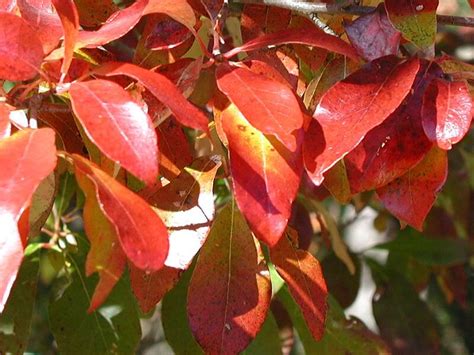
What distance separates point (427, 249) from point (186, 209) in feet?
3.67

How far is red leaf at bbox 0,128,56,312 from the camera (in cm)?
55

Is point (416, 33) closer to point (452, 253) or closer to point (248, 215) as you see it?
point (248, 215)

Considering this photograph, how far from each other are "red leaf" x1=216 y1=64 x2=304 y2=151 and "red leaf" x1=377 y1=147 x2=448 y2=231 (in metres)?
0.16

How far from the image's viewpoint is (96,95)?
64 centimetres

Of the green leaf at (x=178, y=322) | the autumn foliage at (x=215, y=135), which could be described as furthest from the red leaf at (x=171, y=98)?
the green leaf at (x=178, y=322)

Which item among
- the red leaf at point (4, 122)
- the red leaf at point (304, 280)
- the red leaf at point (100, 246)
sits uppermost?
the red leaf at point (4, 122)

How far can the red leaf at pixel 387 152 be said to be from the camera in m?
0.76

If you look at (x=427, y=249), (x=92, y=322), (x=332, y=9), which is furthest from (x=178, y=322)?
(x=427, y=249)

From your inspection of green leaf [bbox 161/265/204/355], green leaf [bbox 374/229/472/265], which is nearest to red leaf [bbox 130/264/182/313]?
green leaf [bbox 161/265/204/355]

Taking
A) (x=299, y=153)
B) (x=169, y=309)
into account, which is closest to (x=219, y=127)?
(x=299, y=153)

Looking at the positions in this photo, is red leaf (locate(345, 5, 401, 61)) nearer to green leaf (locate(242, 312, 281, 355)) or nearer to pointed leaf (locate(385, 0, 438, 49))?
pointed leaf (locate(385, 0, 438, 49))

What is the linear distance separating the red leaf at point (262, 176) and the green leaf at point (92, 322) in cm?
56

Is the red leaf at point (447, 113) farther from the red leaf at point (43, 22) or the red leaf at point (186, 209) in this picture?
the red leaf at point (43, 22)

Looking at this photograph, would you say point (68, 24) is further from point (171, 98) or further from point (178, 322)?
point (178, 322)
